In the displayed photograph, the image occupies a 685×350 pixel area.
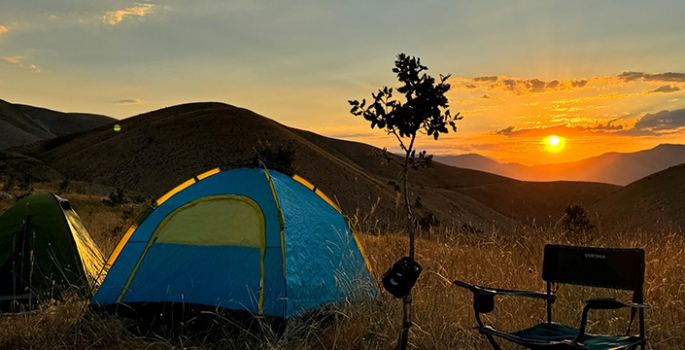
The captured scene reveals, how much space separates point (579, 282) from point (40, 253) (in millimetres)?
6221

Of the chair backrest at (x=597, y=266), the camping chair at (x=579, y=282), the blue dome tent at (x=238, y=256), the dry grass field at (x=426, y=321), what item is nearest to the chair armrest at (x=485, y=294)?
the camping chair at (x=579, y=282)

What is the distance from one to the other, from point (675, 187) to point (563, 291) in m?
74.2

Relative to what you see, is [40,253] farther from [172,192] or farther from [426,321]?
[426,321]

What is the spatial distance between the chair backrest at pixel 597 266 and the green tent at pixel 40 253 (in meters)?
5.10

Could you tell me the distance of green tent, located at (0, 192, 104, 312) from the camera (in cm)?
659

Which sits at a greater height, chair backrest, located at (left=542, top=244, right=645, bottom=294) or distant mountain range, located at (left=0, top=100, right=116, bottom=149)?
distant mountain range, located at (left=0, top=100, right=116, bottom=149)

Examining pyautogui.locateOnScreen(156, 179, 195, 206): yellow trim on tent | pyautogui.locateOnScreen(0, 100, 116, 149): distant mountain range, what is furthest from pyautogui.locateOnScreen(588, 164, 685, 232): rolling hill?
pyautogui.locateOnScreen(0, 100, 116, 149): distant mountain range

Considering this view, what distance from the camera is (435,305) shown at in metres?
5.00

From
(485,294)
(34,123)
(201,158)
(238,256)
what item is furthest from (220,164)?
(34,123)

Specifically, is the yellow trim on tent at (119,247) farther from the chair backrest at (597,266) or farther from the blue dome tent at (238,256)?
the chair backrest at (597,266)

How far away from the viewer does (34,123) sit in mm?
162375

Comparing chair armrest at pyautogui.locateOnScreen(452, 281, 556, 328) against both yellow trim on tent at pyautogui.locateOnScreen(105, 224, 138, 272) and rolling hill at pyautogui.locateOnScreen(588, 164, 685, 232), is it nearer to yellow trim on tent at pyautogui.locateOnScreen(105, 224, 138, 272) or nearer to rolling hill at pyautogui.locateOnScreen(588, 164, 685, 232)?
yellow trim on tent at pyautogui.locateOnScreen(105, 224, 138, 272)

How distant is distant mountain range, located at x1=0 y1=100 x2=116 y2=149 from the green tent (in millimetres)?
134998

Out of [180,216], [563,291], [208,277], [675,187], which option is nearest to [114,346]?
[208,277]
